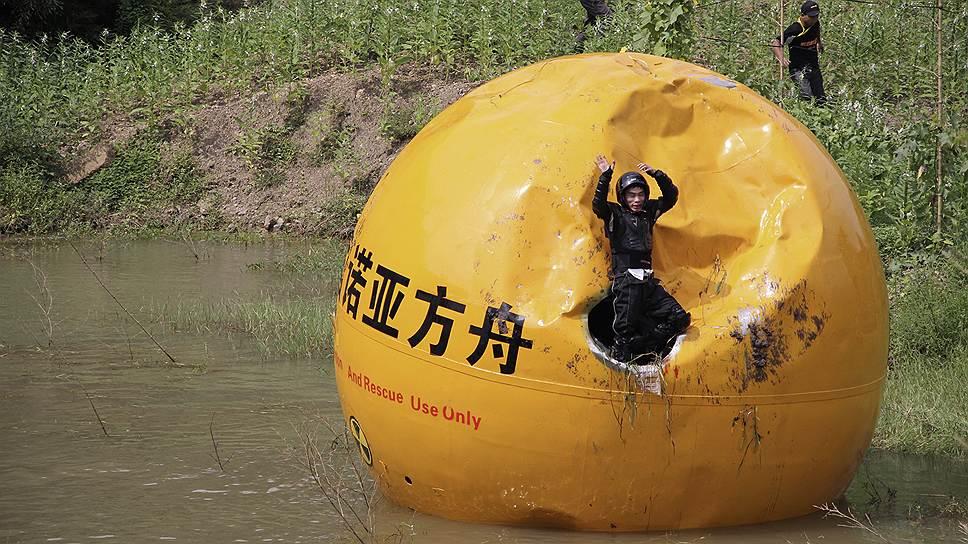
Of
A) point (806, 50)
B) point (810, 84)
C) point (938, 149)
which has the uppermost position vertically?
point (806, 50)

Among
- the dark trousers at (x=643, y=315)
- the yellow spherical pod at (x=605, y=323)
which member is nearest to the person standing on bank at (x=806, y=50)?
the yellow spherical pod at (x=605, y=323)

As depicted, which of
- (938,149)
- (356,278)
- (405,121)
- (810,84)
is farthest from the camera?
(405,121)

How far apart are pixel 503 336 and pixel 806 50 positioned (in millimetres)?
9847

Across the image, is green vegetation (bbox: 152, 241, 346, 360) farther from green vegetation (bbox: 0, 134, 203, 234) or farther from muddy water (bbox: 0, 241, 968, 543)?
green vegetation (bbox: 0, 134, 203, 234)

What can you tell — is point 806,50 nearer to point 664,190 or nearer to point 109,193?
point 109,193

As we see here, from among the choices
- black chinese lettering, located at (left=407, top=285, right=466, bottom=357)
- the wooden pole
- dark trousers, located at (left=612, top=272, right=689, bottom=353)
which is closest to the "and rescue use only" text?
black chinese lettering, located at (left=407, top=285, right=466, bottom=357)

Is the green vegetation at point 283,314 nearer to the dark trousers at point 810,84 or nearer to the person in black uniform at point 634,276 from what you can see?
the person in black uniform at point 634,276

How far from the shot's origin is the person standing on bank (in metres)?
14.1

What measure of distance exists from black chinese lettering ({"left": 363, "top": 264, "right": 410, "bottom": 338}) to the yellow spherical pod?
0.04 feet

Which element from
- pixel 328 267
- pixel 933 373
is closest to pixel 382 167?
pixel 328 267

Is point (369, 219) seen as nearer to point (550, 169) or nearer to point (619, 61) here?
point (550, 169)

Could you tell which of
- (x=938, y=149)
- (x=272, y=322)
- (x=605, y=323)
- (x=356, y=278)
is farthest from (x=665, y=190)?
(x=272, y=322)

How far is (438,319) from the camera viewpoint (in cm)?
584

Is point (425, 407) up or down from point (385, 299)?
down
